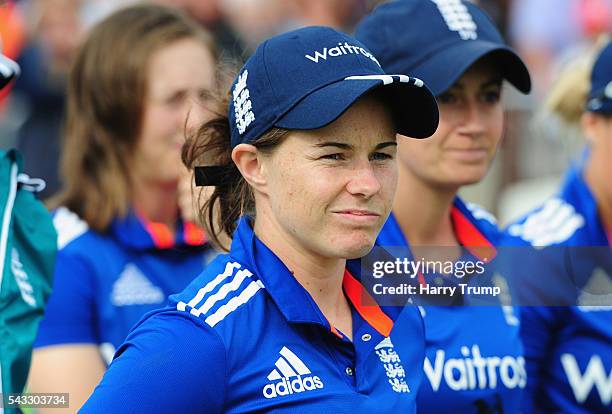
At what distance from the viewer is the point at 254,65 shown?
2.79m

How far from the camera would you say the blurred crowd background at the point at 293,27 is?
8.12 metres

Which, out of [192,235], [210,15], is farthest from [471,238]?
[210,15]

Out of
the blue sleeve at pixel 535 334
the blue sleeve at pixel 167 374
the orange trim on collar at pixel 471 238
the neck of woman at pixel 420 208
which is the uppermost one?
the blue sleeve at pixel 167 374

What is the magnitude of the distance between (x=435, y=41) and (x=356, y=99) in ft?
3.98

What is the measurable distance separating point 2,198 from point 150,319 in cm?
88

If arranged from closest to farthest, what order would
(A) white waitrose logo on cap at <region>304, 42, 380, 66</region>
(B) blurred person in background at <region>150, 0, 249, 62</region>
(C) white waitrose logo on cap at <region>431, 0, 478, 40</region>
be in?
(A) white waitrose logo on cap at <region>304, 42, 380, 66</region> → (C) white waitrose logo on cap at <region>431, 0, 478, 40</region> → (B) blurred person in background at <region>150, 0, 249, 62</region>

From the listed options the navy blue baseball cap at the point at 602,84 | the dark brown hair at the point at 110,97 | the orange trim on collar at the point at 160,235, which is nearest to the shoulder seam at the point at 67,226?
the dark brown hair at the point at 110,97

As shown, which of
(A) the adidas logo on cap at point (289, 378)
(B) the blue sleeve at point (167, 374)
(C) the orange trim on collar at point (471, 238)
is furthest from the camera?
(C) the orange trim on collar at point (471, 238)

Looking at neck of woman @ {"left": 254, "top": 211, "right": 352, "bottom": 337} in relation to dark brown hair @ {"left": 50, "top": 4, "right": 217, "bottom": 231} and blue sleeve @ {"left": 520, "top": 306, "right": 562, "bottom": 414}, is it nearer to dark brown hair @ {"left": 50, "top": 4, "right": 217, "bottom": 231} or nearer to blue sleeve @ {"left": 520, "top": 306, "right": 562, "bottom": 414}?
blue sleeve @ {"left": 520, "top": 306, "right": 562, "bottom": 414}

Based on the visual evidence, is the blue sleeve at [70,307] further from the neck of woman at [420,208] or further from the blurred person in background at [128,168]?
the neck of woman at [420,208]

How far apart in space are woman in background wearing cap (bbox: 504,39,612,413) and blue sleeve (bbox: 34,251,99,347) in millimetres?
1482

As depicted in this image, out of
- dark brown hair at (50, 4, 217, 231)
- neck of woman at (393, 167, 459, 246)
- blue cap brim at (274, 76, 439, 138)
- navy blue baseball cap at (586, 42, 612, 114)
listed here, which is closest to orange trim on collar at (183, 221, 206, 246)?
dark brown hair at (50, 4, 217, 231)

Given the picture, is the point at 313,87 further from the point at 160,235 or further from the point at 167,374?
the point at 160,235

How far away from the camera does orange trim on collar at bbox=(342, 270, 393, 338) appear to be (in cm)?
290
